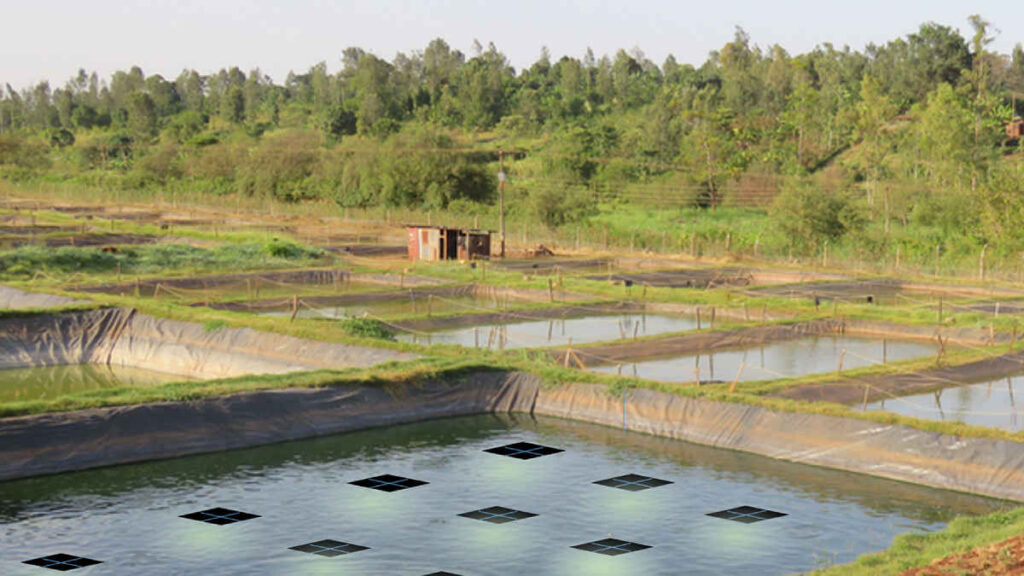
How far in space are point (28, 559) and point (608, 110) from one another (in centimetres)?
9271

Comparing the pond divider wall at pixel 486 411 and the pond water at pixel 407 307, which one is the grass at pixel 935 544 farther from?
the pond water at pixel 407 307

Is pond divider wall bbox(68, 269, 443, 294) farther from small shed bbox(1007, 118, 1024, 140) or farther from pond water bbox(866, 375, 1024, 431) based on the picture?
small shed bbox(1007, 118, 1024, 140)

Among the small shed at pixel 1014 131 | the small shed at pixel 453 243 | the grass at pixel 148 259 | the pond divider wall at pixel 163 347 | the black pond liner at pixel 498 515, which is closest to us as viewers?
the black pond liner at pixel 498 515

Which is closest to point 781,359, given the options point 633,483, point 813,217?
point 633,483

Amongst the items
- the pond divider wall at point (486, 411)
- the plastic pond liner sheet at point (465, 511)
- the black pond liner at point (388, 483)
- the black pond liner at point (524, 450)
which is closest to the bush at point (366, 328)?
the pond divider wall at point (486, 411)

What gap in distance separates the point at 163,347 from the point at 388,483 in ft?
38.7

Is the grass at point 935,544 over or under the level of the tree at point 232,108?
under

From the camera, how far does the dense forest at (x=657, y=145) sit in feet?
197

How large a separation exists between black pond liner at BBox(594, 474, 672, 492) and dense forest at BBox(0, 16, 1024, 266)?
31.8 meters

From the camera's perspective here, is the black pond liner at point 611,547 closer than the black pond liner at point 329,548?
No

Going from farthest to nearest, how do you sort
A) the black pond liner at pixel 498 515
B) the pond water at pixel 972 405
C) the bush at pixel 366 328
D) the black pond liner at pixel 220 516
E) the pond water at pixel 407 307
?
the pond water at pixel 407 307 → the bush at pixel 366 328 → the pond water at pixel 972 405 → the black pond liner at pixel 498 515 → the black pond liner at pixel 220 516

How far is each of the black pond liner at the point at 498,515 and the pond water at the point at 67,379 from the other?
11.7 m

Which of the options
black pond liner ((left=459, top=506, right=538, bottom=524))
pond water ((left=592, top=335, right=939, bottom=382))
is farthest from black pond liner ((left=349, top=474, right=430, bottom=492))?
pond water ((left=592, top=335, right=939, bottom=382))

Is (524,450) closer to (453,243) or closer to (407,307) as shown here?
(407,307)
